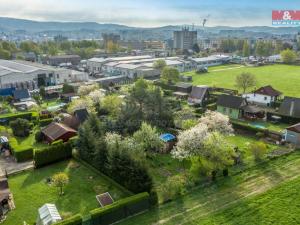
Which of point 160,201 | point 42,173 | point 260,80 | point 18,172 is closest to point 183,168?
point 160,201

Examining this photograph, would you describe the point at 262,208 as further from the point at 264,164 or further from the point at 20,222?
the point at 20,222

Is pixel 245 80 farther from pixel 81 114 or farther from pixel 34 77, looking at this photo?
pixel 34 77

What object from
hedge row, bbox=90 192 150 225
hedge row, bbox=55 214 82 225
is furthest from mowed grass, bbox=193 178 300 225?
hedge row, bbox=55 214 82 225

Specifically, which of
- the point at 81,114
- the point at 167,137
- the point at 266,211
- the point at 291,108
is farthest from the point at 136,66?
the point at 266,211

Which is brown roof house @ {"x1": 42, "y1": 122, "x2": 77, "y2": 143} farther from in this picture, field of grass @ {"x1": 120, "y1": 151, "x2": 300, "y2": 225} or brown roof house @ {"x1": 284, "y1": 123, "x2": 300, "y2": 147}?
brown roof house @ {"x1": 284, "y1": 123, "x2": 300, "y2": 147}

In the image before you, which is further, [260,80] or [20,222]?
[260,80]
